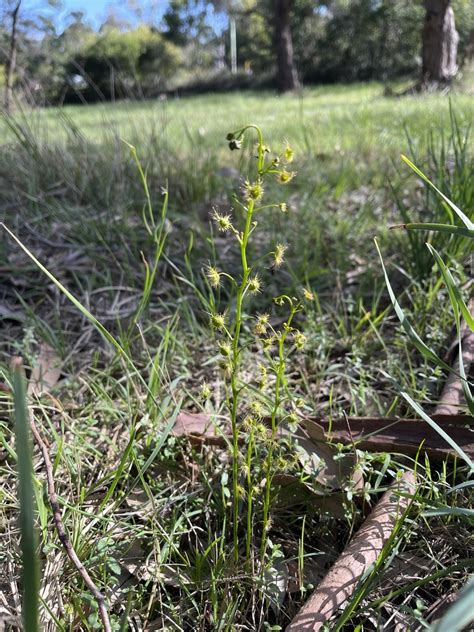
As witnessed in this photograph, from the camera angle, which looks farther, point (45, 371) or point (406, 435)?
point (45, 371)

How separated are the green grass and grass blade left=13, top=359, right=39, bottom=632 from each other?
37cm

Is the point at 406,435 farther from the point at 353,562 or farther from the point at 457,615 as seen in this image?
the point at 457,615

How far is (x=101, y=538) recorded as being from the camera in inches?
39.0

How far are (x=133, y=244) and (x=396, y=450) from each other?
146 centimetres

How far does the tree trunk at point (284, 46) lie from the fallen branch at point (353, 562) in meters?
16.0

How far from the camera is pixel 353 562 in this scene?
0.93m

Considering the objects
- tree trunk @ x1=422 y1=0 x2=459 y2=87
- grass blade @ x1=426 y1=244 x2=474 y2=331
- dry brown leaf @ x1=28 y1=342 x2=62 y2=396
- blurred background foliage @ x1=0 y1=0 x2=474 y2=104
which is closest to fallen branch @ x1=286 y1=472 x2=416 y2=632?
grass blade @ x1=426 y1=244 x2=474 y2=331

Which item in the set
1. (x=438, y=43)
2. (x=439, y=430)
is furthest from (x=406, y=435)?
(x=438, y=43)

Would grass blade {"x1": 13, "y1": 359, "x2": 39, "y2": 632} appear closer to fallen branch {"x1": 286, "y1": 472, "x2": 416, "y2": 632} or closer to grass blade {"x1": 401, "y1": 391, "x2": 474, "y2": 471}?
fallen branch {"x1": 286, "y1": 472, "x2": 416, "y2": 632}

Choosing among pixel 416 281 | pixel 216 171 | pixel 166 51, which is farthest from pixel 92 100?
pixel 416 281

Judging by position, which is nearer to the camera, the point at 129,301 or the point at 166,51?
the point at 129,301

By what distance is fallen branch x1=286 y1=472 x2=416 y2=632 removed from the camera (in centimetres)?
85

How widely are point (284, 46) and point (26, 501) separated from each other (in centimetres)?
1736

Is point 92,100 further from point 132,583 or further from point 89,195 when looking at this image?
point 132,583
